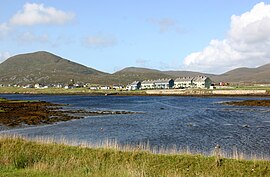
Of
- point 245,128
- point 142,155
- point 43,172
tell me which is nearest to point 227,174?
point 142,155

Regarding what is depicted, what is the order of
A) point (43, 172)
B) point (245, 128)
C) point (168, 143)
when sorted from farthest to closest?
point (245, 128)
point (168, 143)
point (43, 172)

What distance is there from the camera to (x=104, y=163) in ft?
70.3

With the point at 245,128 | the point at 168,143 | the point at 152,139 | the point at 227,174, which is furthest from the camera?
the point at 245,128

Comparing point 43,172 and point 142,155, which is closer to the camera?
point 43,172

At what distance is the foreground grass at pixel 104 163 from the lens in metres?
17.4

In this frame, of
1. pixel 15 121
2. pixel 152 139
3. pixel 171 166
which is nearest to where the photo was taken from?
pixel 171 166

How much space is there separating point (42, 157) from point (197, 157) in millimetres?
9557

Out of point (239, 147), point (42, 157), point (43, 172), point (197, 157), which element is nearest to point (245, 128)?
point (239, 147)

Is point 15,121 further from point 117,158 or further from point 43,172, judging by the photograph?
point 43,172

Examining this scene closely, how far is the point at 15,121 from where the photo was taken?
185 feet

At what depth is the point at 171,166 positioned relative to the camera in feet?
68.2

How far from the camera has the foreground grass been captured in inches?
685

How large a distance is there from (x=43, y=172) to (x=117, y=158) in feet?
21.8

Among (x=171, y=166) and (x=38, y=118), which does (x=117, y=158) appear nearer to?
(x=171, y=166)
